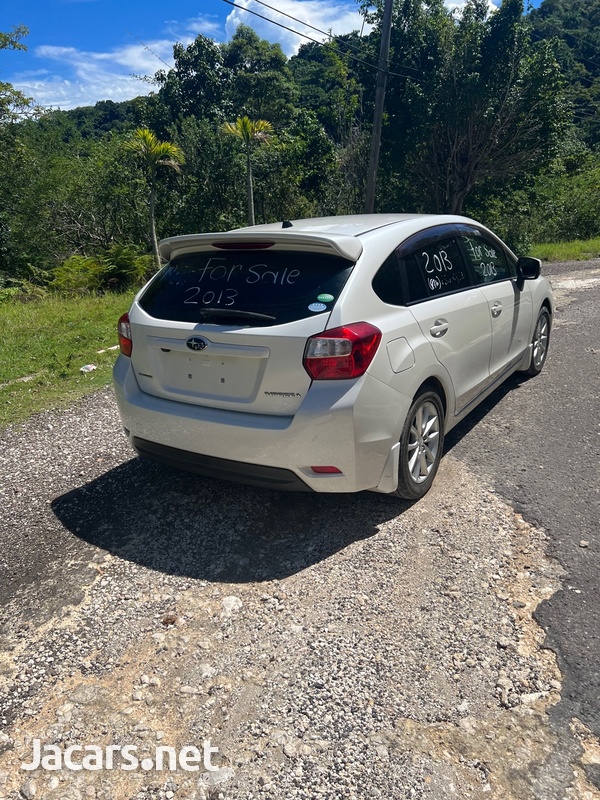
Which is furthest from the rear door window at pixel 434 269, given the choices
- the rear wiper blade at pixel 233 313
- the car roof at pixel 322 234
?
the rear wiper blade at pixel 233 313

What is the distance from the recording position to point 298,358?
3.00m

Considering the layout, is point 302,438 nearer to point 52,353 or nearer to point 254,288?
point 254,288

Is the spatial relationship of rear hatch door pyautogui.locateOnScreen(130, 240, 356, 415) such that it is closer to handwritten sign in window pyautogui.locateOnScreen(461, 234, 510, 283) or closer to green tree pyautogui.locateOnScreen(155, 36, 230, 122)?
handwritten sign in window pyautogui.locateOnScreen(461, 234, 510, 283)

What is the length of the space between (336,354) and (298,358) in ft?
0.65

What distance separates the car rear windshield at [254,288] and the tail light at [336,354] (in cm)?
16

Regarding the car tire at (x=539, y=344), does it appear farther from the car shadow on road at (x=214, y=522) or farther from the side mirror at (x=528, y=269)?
the car shadow on road at (x=214, y=522)

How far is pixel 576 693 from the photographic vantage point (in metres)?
2.27

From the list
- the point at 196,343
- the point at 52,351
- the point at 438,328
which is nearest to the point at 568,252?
the point at 52,351

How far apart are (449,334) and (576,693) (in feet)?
7.57

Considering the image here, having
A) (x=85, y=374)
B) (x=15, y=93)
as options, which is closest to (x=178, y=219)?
(x=15, y=93)

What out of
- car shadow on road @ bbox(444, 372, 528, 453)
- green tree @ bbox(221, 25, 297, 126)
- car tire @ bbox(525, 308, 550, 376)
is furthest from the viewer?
green tree @ bbox(221, 25, 297, 126)

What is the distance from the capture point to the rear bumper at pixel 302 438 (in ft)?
9.89

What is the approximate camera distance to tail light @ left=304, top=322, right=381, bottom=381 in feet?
9.81


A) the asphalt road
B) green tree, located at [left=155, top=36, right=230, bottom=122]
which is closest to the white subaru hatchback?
the asphalt road
